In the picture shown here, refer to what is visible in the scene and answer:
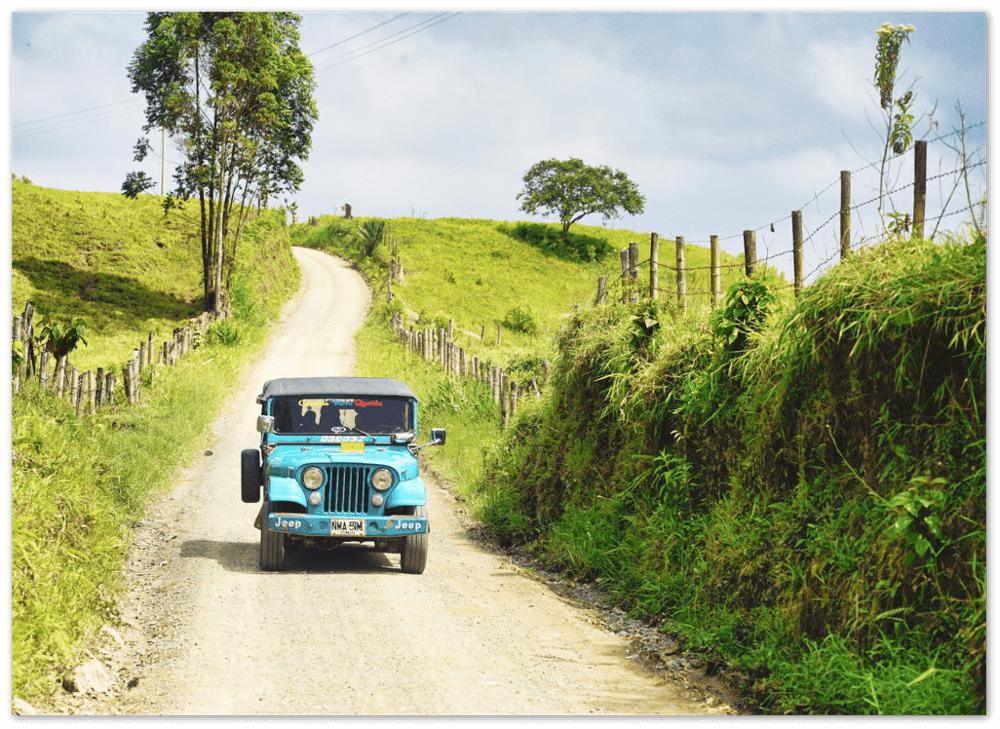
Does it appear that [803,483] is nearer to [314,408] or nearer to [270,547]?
[270,547]

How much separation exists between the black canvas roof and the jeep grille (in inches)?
42.9

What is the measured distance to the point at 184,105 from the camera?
116 ft

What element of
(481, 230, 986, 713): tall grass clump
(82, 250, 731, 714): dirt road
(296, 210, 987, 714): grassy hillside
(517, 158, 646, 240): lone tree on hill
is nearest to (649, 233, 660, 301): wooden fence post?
(296, 210, 987, 714): grassy hillside

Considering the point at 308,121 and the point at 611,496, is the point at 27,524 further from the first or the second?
Answer: the point at 308,121

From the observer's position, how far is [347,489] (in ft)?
32.5

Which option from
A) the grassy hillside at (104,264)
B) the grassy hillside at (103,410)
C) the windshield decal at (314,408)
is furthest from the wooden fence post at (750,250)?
the grassy hillside at (104,264)

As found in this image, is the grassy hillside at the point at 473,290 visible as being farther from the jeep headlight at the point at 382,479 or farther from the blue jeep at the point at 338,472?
the jeep headlight at the point at 382,479

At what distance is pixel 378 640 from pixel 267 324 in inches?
1416

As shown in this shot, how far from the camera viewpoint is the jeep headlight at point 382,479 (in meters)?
A: 9.95

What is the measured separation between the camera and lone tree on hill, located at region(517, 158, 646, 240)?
254ft

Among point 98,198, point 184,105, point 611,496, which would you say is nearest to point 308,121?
point 184,105

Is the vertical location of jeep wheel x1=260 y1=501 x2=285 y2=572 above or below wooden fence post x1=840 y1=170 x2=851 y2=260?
below

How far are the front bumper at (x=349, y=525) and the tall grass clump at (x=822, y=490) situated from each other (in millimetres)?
2050

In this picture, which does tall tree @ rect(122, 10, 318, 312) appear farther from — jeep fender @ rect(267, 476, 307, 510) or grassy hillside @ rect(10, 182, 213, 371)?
jeep fender @ rect(267, 476, 307, 510)
